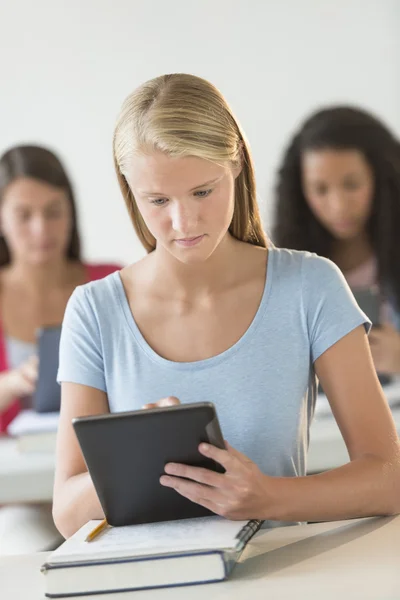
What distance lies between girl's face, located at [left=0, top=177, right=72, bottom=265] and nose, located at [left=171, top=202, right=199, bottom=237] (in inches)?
75.6

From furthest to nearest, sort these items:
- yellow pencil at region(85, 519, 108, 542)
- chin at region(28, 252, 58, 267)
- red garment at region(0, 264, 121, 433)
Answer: chin at region(28, 252, 58, 267) → red garment at region(0, 264, 121, 433) → yellow pencil at region(85, 519, 108, 542)

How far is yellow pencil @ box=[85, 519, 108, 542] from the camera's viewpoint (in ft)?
3.74

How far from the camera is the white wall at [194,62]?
4.91 metres

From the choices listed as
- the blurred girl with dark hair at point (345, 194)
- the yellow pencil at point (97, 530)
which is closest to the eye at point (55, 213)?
the blurred girl with dark hair at point (345, 194)

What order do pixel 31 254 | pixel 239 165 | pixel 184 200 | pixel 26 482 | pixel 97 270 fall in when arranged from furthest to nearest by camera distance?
Answer: pixel 97 270 → pixel 31 254 → pixel 26 482 → pixel 239 165 → pixel 184 200

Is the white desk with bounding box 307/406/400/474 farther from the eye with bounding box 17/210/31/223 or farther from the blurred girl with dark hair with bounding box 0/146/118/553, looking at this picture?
the eye with bounding box 17/210/31/223

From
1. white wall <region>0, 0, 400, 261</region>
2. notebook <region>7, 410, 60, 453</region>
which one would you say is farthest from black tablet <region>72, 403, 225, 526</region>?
white wall <region>0, 0, 400, 261</region>

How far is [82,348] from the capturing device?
1.45 metres

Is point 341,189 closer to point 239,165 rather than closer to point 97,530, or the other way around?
point 239,165

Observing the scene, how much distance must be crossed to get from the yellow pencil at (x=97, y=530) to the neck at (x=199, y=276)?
1.31 feet

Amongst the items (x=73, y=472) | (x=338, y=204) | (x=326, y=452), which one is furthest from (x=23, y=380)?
(x=73, y=472)

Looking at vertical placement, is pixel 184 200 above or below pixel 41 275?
above

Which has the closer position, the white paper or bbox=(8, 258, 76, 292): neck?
the white paper

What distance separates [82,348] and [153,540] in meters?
0.41
